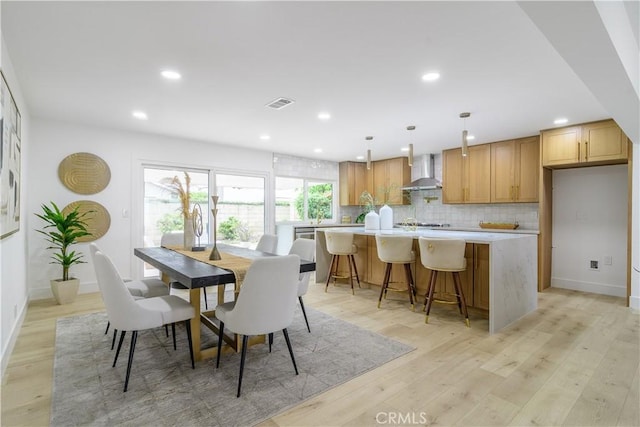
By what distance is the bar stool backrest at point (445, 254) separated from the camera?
3137mm

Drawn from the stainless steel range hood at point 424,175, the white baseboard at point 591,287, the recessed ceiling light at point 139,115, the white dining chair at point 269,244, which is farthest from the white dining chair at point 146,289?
the white baseboard at point 591,287

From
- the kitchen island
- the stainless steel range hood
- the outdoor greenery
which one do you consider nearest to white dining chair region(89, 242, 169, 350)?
the kitchen island

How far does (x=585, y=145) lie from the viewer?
4254 mm

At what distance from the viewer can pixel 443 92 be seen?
318 cm

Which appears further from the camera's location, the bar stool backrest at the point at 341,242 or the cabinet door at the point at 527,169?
the cabinet door at the point at 527,169

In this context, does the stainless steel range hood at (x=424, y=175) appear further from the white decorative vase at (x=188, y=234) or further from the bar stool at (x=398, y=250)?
the white decorative vase at (x=188, y=234)

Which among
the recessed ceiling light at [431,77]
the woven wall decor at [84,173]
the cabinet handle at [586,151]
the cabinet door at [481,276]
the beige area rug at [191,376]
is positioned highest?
the recessed ceiling light at [431,77]

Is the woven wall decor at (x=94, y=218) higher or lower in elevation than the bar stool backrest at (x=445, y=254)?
higher

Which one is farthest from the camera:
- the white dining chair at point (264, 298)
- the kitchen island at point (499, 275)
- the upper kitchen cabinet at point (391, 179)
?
the upper kitchen cabinet at point (391, 179)

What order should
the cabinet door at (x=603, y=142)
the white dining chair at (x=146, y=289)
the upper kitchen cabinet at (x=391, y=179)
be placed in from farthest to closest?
the upper kitchen cabinet at (x=391, y=179), the cabinet door at (x=603, y=142), the white dining chair at (x=146, y=289)

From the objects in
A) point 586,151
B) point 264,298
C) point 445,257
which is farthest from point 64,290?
point 586,151

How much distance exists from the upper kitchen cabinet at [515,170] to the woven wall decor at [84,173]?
6.12 m

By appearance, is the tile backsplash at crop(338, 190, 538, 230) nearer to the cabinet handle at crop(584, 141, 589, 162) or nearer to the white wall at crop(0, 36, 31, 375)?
the cabinet handle at crop(584, 141, 589, 162)

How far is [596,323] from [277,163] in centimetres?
534
